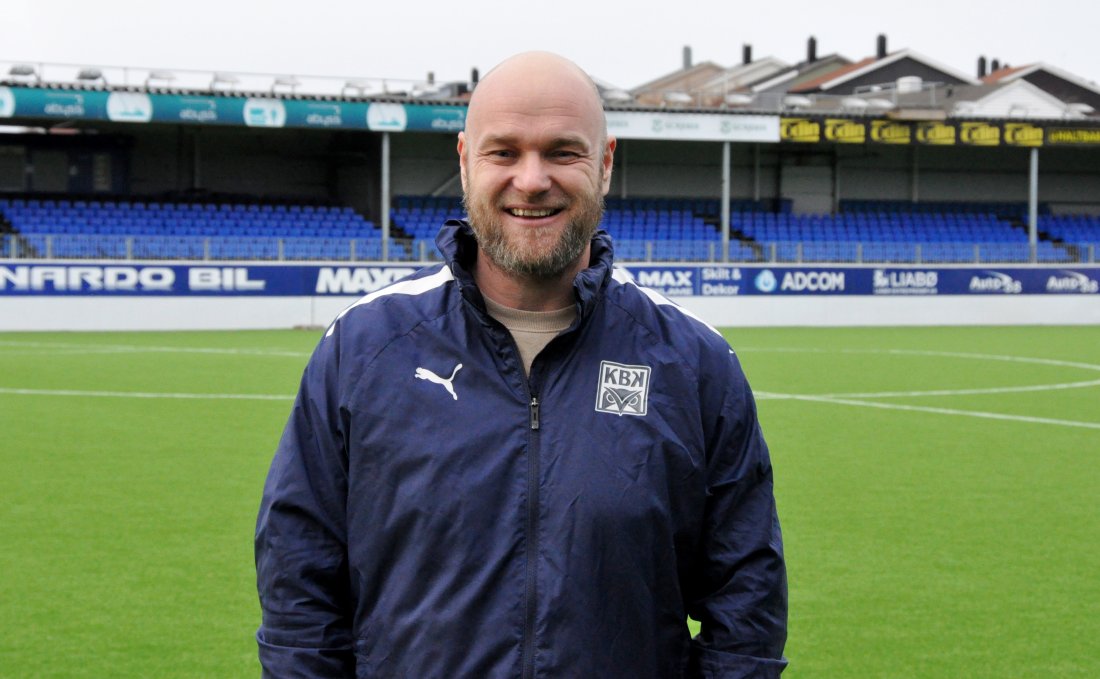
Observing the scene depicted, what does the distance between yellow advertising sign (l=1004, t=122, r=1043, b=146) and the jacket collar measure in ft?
122

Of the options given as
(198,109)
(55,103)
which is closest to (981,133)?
(198,109)

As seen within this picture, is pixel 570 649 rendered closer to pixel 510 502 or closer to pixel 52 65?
pixel 510 502

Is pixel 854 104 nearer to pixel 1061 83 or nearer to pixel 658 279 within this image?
pixel 658 279

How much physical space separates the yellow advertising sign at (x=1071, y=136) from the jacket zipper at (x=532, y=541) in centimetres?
3845

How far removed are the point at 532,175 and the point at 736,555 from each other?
844mm

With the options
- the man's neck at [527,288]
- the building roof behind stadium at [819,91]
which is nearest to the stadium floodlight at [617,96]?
the building roof behind stadium at [819,91]

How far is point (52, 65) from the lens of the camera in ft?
101

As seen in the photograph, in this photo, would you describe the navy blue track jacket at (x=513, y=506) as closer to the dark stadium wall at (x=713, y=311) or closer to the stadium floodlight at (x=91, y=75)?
the dark stadium wall at (x=713, y=311)

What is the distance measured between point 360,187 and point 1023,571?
33.1 meters

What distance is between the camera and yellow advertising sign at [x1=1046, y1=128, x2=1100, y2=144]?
37.8m

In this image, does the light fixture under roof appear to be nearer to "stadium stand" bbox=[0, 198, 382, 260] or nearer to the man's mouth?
"stadium stand" bbox=[0, 198, 382, 260]

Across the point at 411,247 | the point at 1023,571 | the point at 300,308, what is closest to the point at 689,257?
the point at 411,247

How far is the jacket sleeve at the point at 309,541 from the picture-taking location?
2.50 metres

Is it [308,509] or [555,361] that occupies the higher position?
Answer: [555,361]
